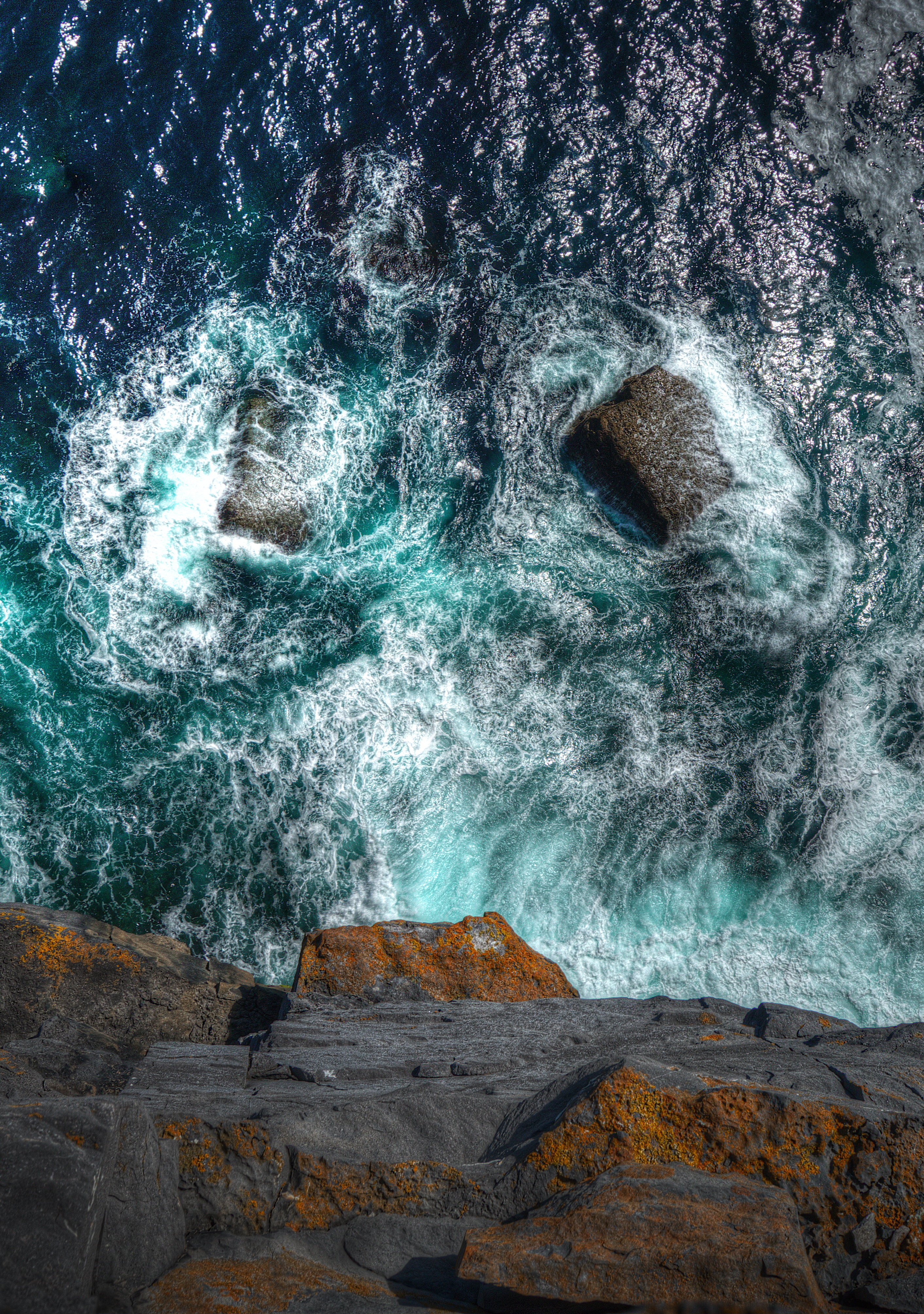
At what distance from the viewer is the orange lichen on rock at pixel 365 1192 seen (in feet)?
11.6

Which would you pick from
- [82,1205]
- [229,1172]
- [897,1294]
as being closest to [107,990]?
[229,1172]

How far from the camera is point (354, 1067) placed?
474cm

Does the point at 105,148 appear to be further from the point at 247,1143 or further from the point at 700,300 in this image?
the point at 247,1143

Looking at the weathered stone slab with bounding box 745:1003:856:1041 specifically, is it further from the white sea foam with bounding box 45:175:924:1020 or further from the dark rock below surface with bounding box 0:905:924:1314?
the white sea foam with bounding box 45:175:924:1020

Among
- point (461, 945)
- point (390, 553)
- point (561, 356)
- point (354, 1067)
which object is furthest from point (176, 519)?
point (354, 1067)

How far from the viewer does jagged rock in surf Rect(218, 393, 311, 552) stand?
930cm

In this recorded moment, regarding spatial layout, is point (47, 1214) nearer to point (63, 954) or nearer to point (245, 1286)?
point (245, 1286)

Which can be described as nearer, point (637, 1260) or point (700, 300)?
point (637, 1260)

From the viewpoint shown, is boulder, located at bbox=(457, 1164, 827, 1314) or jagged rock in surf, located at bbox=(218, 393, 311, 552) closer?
boulder, located at bbox=(457, 1164, 827, 1314)

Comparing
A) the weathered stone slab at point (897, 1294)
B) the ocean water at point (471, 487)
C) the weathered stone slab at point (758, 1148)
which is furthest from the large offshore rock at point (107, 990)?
the weathered stone slab at point (897, 1294)

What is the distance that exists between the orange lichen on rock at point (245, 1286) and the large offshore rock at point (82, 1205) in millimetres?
141

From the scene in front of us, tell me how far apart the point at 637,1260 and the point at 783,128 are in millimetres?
12493

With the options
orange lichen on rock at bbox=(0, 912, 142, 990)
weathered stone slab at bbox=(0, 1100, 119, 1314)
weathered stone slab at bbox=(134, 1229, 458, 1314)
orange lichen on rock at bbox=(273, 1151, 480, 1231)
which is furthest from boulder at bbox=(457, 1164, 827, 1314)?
orange lichen on rock at bbox=(0, 912, 142, 990)

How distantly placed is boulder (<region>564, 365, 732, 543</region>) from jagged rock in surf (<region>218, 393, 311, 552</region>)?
365 cm
